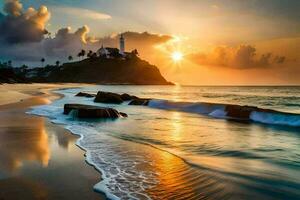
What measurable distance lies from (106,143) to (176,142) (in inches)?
101

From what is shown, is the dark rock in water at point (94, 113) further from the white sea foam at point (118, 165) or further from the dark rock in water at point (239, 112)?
the dark rock in water at point (239, 112)

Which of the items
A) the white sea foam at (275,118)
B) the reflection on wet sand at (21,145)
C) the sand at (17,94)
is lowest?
the white sea foam at (275,118)

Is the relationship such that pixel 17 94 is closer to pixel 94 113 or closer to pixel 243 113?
pixel 94 113

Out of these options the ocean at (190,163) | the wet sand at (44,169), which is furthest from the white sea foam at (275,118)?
the wet sand at (44,169)

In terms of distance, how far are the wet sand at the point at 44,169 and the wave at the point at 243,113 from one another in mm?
14379

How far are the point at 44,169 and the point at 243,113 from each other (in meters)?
19.5

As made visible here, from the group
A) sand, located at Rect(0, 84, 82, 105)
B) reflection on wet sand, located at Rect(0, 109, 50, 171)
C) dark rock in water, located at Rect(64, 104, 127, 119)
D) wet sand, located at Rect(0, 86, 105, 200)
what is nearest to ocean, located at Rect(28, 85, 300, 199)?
wet sand, located at Rect(0, 86, 105, 200)

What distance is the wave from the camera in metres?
21.9

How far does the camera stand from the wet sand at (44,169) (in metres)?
6.15

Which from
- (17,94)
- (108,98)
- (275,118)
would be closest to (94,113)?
(275,118)

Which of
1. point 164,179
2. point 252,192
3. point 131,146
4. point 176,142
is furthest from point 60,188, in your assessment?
point 176,142

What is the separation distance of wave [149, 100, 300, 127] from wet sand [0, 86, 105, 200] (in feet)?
47.2

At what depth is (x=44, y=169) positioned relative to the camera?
7.81 m

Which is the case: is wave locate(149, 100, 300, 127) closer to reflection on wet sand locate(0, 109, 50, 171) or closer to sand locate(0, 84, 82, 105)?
reflection on wet sand locate(0, 109, 50, 171)
